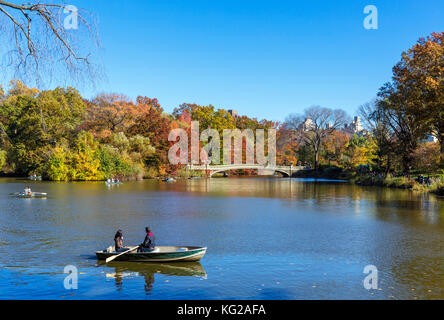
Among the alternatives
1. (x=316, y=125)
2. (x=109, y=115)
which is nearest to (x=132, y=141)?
(x=109, y=115)

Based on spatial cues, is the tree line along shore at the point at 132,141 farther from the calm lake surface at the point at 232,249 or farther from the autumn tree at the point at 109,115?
the calm lake surface at the point at 232,249

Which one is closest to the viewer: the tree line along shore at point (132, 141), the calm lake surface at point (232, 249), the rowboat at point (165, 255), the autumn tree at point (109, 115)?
the calm lake surface at point (232, 249)

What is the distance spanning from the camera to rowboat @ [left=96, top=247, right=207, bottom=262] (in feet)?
50.8

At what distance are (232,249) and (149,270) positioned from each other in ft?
15.6

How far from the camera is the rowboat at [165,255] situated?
1548cm

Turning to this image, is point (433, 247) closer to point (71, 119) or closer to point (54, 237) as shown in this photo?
point (54, 237)

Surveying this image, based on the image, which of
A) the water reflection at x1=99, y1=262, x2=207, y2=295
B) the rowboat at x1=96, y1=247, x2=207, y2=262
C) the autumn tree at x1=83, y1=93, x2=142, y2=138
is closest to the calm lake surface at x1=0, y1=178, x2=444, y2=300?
the water reflection at x1=99, y1=262, x2=207, y2=295

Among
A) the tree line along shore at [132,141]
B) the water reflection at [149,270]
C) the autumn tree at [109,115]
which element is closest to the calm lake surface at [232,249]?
the water reflection at [149,270]

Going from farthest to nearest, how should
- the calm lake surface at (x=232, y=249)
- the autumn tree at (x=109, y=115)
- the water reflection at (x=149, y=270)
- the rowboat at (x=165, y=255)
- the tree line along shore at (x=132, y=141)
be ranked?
the autumn tree at (x=109, y=115) → the tree line along shore at (x=132, y=141) → the rowboat at (x=165, y=255) → the water reflection at (x=149, y=270) → the calm lake surface at (x=232, y=249)

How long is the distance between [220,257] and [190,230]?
21.1ft

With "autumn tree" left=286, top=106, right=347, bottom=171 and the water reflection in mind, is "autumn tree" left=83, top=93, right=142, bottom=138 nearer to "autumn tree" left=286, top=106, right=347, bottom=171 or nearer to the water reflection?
"autumn tree" left=286, top=106, right=347, bottom=171

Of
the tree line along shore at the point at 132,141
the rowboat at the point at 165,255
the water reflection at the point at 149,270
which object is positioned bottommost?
the water reflection at the point at 149,270

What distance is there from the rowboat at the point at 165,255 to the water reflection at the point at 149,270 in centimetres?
24
